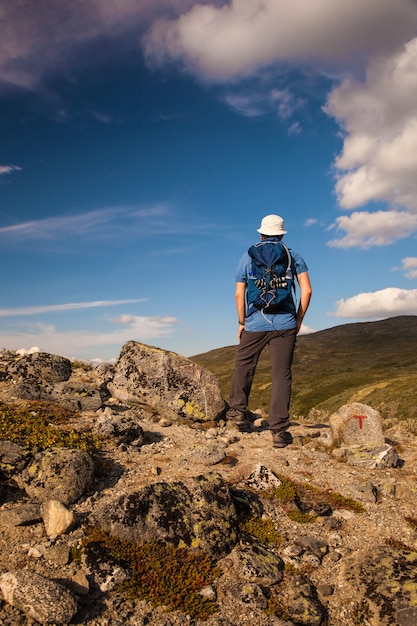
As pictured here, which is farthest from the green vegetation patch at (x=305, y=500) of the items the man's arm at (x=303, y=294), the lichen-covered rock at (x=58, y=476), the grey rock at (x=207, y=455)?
the man's arm at (x=303, y=294)

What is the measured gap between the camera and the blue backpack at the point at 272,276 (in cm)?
1131

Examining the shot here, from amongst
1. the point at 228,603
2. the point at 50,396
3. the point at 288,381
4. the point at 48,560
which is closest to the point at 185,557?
the point at 228,603

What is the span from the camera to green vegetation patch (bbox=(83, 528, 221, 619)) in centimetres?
527

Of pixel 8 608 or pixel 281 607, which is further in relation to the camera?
pixel 281 607

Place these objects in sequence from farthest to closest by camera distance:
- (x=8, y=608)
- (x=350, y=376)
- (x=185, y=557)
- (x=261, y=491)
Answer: (x=350, y=376) < (x=261, y=491) < (x=185, y=557) < (x=8, y=608)

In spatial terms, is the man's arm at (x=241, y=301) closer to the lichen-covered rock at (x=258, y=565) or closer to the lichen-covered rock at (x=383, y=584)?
the lichen-covered rock at (x=258, y=565)

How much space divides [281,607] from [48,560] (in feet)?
10.6

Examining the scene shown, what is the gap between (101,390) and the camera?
15.0m

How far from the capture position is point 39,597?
477 centimetres

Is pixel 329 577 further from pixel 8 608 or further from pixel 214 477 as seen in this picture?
pixel 8 608

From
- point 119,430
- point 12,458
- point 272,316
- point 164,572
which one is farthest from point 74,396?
point 164,572

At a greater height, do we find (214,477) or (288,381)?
(288,381)

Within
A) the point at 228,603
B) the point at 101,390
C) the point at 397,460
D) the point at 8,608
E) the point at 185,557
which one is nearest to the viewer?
the point at 8,608

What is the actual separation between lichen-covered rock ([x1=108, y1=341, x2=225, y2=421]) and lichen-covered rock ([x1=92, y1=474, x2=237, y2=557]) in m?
6.74
